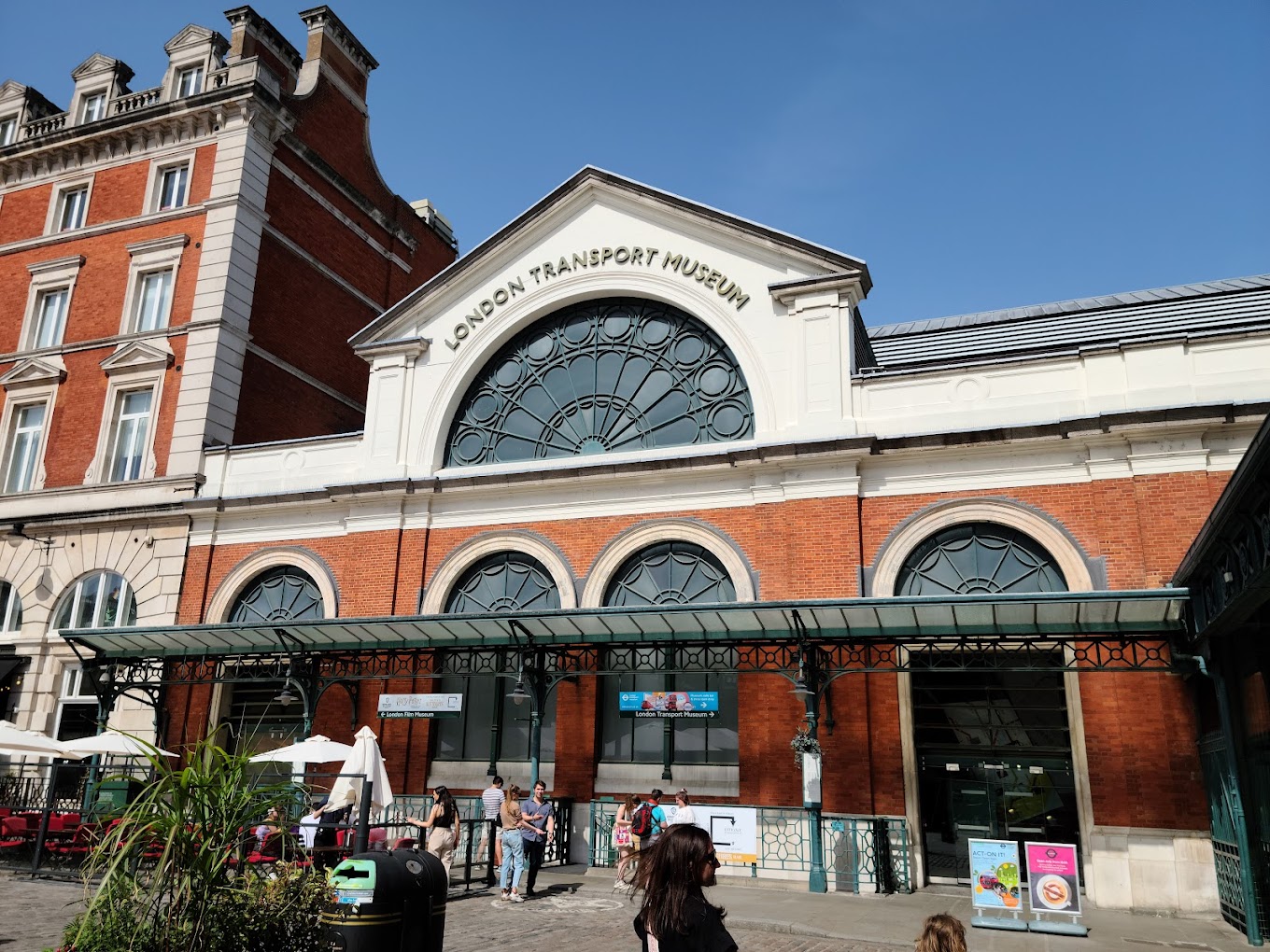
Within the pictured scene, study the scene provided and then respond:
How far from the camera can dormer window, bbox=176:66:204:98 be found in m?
27.2

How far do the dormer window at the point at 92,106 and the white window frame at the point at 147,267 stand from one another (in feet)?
16.0

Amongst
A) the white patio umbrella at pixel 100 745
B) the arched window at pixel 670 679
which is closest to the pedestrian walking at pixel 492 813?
the arched window at pixel 670 679

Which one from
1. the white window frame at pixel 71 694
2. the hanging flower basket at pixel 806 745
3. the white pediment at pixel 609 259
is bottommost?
the hanging flower basket at pixel 806 745

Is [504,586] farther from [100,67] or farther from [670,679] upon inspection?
[100,67]

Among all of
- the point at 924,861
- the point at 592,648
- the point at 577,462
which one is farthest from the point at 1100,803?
the point at 577,462

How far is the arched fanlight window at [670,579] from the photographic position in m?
19.0

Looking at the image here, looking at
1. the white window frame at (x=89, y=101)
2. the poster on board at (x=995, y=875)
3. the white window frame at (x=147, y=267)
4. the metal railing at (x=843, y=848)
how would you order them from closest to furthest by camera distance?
the poster on board at (x=995, y=875) < the metal railing at (x=843, y=848) < the white window frame at (x=147, y=267) < the white window frame at (x=89, y=101)

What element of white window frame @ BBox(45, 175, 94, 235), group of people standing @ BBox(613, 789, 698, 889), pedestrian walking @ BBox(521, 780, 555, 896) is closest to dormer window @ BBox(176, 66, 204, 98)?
white window frame @ BBox(45, 175, 94, 235)

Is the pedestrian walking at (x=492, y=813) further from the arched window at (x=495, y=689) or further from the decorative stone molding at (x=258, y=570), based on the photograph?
the decorative stone molding at (x=258, y=570)

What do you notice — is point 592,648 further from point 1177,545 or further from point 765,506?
point 1177,545

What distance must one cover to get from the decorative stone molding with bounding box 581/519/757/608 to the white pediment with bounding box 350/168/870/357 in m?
4.65

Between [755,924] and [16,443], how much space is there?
23.1m

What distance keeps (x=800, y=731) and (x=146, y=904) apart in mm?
11456

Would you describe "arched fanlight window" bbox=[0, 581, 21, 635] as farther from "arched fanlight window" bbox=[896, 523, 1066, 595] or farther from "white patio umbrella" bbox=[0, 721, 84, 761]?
"arched fanlight window" bbox=[896, 523, 1066, 595]
